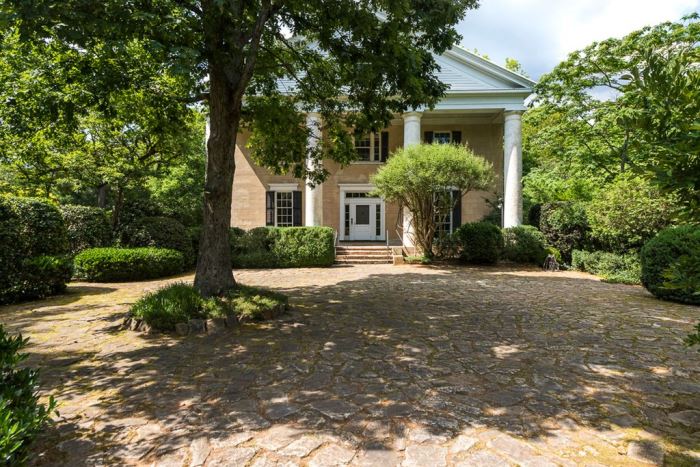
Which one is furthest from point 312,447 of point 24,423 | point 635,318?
point 635,318

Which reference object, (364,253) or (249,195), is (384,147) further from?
(249,195)

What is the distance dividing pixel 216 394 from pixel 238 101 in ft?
17.1

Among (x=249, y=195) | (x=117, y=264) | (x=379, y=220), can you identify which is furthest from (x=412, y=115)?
(x=117, y=264)

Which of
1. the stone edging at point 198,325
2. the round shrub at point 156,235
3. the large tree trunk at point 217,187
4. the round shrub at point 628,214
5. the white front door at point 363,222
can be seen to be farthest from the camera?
the white front door at point 363,222

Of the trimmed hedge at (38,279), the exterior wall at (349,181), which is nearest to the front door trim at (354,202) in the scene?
the exterior wall at (349,181)

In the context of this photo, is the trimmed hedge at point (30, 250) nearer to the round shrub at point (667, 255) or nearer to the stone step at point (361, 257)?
the stone step at point (361, 257)

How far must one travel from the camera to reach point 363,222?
20562mm

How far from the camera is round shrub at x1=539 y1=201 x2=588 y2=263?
1471cm

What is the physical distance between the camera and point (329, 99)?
932 cm

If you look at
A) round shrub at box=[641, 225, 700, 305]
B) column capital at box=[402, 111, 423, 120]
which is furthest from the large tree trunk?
column capital at box=[402, 111, 423, 120]

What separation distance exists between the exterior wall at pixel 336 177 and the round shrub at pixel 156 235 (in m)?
6.53

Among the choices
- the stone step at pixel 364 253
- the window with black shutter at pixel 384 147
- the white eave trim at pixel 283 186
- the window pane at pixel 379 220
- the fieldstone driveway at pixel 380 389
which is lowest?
the fieldstone driveway at pixel 380 389

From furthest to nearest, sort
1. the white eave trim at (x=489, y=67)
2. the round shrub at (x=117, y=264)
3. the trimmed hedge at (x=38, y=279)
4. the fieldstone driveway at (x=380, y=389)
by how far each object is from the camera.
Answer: the white eave trim at (x=489, y=67) → the round shrub at (x=117, y=264) → the trimmed hedge at (x=38, y=279) → the fieldstone driveway at (x=380, y=389)

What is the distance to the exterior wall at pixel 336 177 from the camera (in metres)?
20.3
